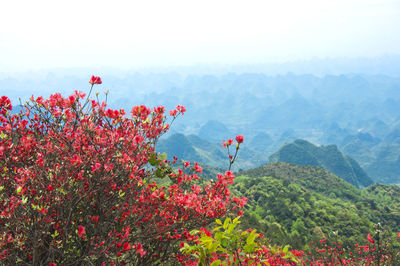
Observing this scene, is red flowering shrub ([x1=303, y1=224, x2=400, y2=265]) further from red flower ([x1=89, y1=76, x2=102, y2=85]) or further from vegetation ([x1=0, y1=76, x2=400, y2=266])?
red flower ([x1=89, y1=76, x2=102, y2=85])

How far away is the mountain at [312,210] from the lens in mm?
57500

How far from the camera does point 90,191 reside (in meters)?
3.47

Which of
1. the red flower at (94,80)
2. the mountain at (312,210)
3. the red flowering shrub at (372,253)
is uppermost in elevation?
the red flower at (94,80)

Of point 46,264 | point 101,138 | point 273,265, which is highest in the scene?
point 101,138

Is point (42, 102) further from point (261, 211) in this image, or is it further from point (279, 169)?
point (279, 169)

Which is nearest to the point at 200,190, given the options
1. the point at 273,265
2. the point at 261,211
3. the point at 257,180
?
the point at 273,265

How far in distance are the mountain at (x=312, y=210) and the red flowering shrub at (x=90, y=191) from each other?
36.1 metres

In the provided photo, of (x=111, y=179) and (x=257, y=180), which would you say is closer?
(x=111, y=179)

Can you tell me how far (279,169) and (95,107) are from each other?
117533 millimetres

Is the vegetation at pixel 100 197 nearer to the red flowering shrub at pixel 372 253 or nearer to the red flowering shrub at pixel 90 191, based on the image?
the red flowering shrub at pixel 90 191

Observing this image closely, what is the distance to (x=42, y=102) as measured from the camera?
442 centimetres

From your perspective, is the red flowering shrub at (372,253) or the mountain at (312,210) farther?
the mountain at (312,210)

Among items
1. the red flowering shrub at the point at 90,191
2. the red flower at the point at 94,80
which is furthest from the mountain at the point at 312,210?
the red flower at the point at 94,80

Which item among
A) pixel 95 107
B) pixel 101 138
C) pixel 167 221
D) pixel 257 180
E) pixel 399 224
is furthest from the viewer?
pixel 257 180
